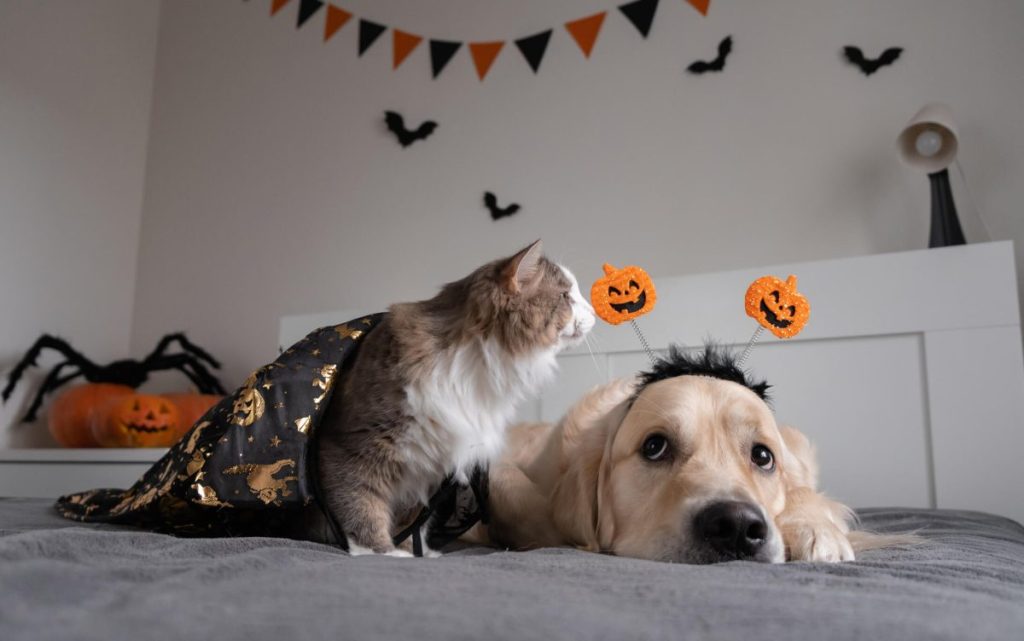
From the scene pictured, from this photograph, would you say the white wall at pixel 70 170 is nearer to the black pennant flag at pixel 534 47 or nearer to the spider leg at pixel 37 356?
the spider leg at pixel 37 356

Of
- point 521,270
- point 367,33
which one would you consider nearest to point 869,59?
point 521,270

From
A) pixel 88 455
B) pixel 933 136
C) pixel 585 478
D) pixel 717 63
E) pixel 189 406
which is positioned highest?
pixel 717 63

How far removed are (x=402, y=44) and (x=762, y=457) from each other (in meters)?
3.17

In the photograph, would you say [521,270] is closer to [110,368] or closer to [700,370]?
[700,370]

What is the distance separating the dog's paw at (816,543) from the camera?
1151 millimetres

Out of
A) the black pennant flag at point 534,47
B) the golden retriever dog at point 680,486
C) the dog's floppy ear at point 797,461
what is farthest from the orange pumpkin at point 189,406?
the dog's floppy ear at point 797,461

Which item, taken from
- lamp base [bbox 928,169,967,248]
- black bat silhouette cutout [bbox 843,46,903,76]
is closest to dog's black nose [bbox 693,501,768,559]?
lamp base [bbox 928,169,967,248]

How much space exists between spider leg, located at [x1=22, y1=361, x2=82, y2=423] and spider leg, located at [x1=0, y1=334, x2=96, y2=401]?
6 centimetres

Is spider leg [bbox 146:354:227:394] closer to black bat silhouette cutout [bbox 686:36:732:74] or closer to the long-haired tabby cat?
the long-haired tabby cat

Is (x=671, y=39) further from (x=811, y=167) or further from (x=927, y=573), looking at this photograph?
(x=927, y=573)

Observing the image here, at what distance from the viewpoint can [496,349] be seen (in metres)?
1.46

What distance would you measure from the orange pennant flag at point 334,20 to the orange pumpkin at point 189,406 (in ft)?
→ 6.92

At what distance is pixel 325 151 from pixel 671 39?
1.96 meters

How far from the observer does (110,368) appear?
3814mm
